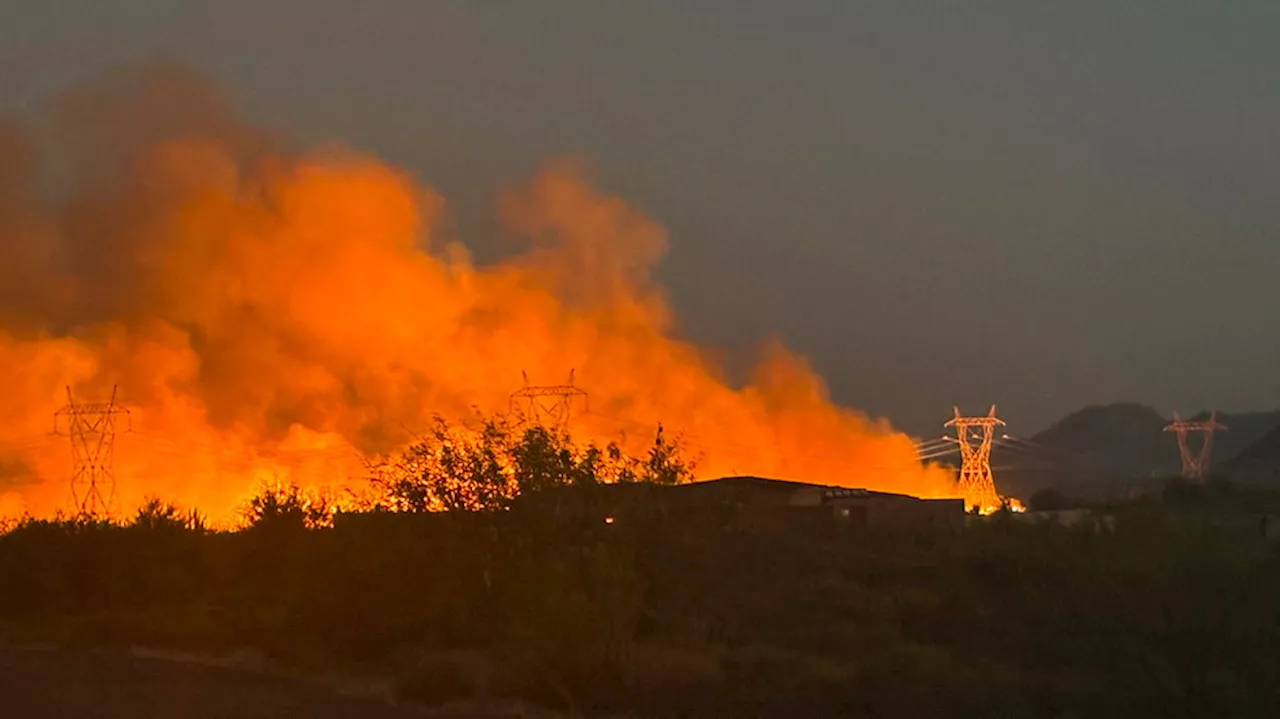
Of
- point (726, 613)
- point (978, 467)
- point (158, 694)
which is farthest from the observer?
point (978, 467)

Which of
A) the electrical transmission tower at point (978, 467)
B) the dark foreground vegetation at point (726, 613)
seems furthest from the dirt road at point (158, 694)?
the electrical transmission tower at point (978, 467)

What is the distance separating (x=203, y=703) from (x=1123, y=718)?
687 inches

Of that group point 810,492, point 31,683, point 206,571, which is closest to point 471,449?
point 31,683

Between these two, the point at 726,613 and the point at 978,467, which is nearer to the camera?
the point at 726,613

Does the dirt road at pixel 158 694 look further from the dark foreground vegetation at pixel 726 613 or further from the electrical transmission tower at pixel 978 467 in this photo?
the electrical transmission tower at pixel 978 467

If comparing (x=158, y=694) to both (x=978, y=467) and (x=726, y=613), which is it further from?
(x=978, y=467)

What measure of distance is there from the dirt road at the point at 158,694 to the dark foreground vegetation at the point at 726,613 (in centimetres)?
200

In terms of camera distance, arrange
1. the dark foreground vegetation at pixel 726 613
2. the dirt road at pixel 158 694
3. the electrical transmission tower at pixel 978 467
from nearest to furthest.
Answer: the dark foreground vegetation at pixel 726 613
the dirt road at pixel 158 694
the electrical transmission tower at pixel 978 467

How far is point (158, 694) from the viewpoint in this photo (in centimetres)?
3188

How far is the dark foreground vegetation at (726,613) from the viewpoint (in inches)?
1026

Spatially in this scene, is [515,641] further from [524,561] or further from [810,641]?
[810,641]

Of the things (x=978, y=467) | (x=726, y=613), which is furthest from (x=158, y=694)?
(x=978, y=467)

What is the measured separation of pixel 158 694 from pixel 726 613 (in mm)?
14630

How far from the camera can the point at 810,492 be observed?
76.6 metres
